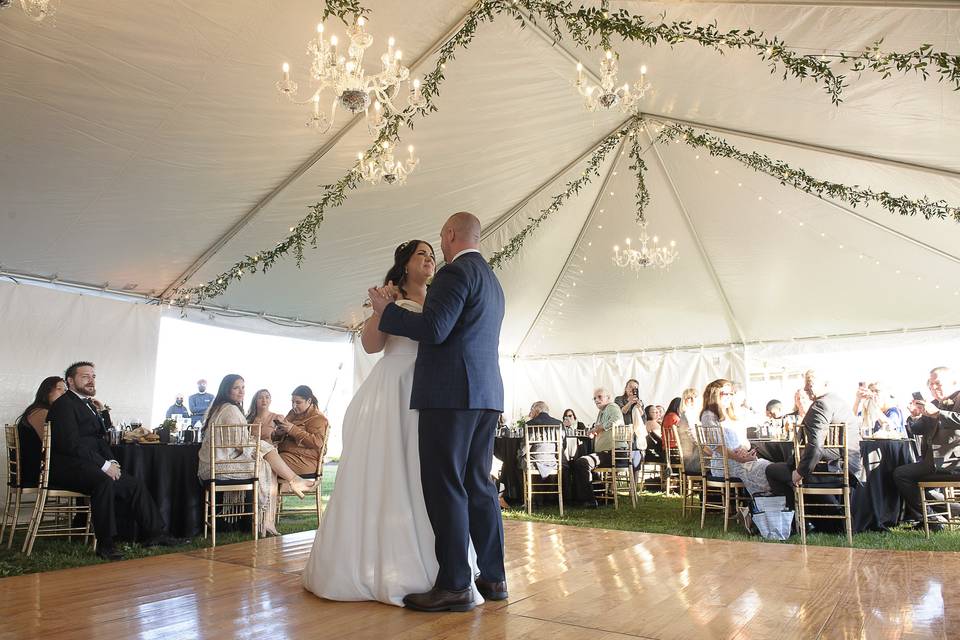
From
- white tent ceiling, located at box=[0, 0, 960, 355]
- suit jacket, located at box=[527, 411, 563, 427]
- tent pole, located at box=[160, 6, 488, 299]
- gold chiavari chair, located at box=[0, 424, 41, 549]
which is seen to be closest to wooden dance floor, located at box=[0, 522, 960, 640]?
gold chiavari chair, located at box=[0, 424, 41, 549]

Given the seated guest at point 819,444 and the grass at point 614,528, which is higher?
the seated guest at point 819,444

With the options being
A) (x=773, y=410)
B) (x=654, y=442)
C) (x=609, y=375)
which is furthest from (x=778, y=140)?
(x=609, y=375)

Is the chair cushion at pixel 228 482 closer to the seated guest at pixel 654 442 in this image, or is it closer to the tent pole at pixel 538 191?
the tent pole at pixel 538 191

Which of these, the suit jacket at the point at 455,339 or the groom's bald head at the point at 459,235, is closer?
the suit jacket at the point at 455,339

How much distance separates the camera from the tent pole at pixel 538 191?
7566 mm

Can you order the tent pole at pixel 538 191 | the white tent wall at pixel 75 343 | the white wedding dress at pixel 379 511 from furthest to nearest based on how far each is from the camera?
the tent pole at pixel 538 191, the white tent wall at pixel 75 343, the white wedding dress at pixel 379 511

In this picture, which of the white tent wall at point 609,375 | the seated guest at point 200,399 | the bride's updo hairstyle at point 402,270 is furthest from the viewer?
the white tent wall at point 609,375

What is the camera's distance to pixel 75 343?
25.5ft

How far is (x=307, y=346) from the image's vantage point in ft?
35.6

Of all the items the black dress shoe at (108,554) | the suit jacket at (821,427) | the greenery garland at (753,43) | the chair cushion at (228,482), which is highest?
the greenery garland at (753,43)

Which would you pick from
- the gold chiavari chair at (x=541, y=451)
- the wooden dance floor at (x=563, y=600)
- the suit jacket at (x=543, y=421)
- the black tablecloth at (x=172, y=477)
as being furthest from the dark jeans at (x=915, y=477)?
the black tablecloth at (x=172, y=477)

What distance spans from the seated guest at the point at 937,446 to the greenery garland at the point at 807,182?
1.73 meters

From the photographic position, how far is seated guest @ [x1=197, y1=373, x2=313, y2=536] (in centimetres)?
553

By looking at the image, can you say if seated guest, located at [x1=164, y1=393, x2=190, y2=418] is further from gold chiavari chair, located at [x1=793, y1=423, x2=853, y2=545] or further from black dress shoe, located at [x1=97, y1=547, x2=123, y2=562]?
gold chiavari chair, located at [x1=793, y1=423, x2=853, y2=545]
